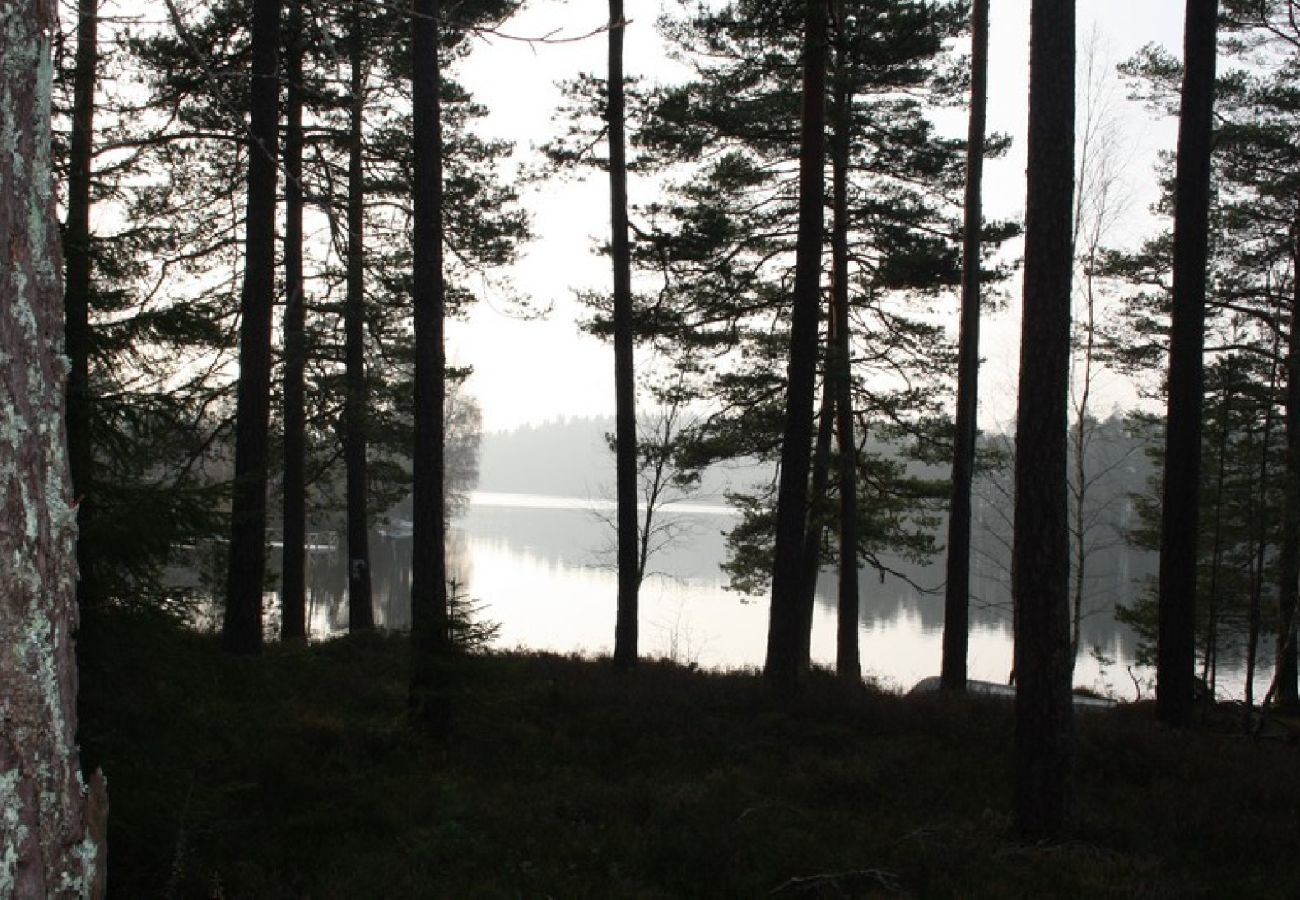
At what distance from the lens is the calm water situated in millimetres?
30781

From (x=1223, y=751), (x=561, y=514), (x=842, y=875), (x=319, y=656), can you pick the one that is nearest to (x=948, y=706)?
(x=1223, y=751)

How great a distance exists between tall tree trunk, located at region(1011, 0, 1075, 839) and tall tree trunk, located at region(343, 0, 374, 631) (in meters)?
9.58

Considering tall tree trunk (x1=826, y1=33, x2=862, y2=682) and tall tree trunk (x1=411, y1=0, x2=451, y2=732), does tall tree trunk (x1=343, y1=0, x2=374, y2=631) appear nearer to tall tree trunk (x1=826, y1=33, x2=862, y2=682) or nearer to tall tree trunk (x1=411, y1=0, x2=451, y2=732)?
tall tree trunk (x1=411, y1=0, x2=451, y2=732)

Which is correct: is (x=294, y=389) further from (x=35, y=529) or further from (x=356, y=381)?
(x=35, y=529)

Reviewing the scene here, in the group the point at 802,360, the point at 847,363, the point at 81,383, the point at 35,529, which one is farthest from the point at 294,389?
the point at 35,529

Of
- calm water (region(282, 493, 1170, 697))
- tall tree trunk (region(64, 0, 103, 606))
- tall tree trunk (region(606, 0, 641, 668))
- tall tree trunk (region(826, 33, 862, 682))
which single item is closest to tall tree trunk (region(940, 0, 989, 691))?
calm water (region(282, 493, 1170, 697))

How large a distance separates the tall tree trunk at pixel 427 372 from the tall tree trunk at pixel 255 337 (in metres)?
2.26

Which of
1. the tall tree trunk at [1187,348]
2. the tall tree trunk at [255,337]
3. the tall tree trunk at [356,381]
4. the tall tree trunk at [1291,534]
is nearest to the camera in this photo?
the tall tree trunk at [255,337]

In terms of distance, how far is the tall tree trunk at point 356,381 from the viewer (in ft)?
47.5

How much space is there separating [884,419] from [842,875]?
12779 mm

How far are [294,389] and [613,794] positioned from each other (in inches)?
399

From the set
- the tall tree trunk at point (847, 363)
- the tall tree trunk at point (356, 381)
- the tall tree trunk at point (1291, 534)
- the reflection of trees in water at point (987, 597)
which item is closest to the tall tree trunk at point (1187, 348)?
the tall tree trunk at point (1291, 534)

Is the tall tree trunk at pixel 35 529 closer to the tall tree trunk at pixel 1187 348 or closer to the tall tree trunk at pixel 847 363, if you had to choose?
the tall tree trunk at pixel 1187 348

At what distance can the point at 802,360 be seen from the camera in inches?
442
